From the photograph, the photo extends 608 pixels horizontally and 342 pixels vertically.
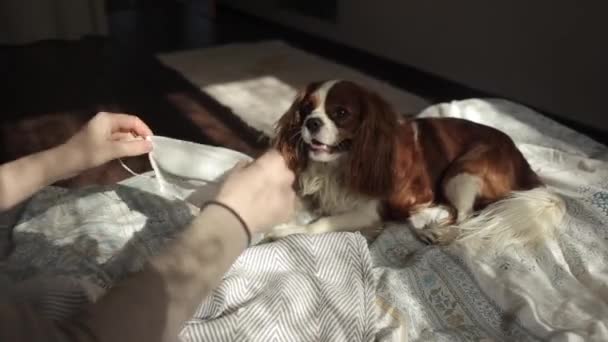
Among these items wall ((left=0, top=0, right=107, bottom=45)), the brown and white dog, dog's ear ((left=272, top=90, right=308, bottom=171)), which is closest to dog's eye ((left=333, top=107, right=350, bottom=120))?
the brown and white dog

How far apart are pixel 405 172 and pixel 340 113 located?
26cm

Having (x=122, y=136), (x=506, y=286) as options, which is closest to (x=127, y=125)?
(x=122, y=136)

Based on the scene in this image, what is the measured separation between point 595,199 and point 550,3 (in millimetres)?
1539

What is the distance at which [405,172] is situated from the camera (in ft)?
4.75

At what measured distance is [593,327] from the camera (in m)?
1.01

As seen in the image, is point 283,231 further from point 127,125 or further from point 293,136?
point 127,125

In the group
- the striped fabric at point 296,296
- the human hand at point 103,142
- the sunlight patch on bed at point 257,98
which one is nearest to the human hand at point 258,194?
the striped fabric at point 296,296

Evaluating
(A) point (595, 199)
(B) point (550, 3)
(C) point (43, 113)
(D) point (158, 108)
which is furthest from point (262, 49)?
(A) point (595, 199)

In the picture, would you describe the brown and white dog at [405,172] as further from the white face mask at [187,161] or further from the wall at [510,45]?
the wall at [510,45]

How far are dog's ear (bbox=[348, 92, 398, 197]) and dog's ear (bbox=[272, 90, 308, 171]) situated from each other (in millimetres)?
132

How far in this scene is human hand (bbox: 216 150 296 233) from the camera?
2.26 feet

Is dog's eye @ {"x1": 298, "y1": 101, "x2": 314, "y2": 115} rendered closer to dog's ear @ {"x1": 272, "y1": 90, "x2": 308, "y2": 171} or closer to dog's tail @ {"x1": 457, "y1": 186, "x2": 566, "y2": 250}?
dog's ear @ {"x1": 272, "y1": 90, "x2": 308, "y2": 171}

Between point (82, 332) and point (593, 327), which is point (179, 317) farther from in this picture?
point (593, 327)

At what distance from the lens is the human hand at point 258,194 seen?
688 mm
